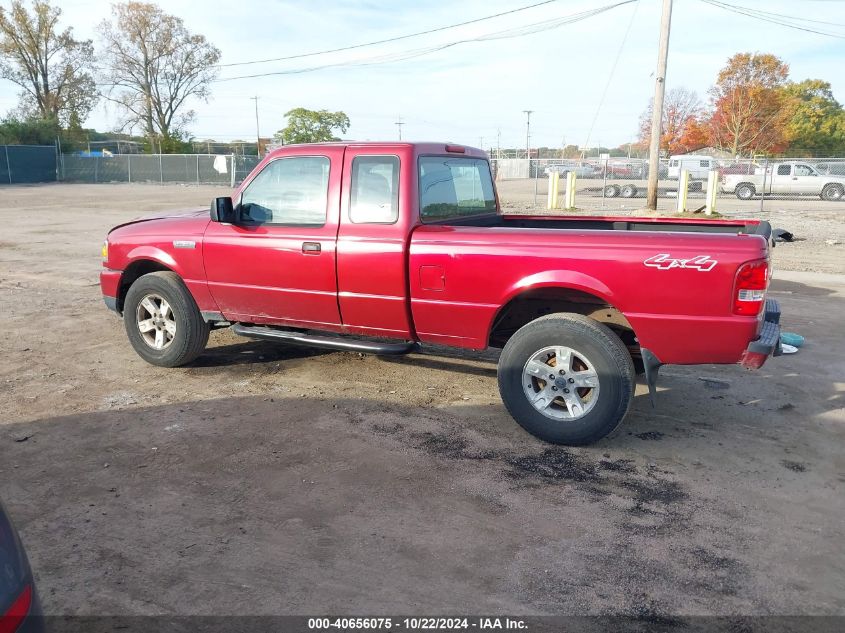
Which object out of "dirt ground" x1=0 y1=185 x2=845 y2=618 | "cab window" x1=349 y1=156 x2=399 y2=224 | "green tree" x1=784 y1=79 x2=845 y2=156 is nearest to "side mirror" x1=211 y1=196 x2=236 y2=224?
"cab window" x1=349 y1=156 x2=399 y2=224

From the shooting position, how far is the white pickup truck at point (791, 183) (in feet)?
91.3

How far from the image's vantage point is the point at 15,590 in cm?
187

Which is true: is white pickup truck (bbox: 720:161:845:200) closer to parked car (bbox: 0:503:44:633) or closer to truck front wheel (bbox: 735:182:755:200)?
truck front wheel (bbox: 735:182:755:200)

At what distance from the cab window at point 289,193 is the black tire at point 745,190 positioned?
2760 cm

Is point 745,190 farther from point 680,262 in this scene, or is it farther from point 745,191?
point 680,262

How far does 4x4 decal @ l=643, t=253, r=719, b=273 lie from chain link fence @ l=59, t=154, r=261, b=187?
146ft

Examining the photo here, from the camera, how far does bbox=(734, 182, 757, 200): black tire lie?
1134 inches

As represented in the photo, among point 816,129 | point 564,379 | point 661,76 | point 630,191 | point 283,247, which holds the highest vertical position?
point 816,129

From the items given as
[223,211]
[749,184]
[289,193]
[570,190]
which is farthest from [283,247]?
[749,184]

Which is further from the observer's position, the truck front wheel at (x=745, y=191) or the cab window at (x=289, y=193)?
the truck front wheel at (x=745, y=191)

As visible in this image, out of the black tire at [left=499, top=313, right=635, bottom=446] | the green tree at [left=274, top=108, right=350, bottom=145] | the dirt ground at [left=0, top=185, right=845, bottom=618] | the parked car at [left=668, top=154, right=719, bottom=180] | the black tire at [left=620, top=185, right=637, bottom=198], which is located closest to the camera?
the dirt ground at [left=0, top=185, right=845, bottom=618]

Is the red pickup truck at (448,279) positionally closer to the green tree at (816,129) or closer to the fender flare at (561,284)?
the fender flare at (561,284)

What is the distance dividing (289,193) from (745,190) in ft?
Answer: 91.2

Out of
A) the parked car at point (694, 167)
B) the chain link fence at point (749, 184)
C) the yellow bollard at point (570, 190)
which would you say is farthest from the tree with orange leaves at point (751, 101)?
the yellow bollard at point (570, 190)
